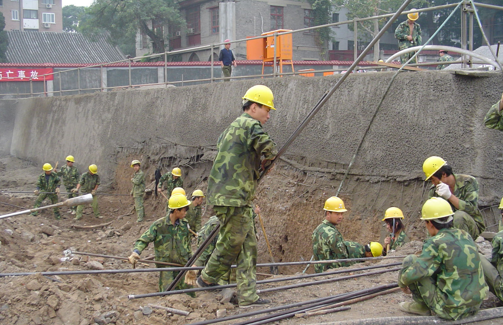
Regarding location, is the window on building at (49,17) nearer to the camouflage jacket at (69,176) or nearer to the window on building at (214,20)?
the window on building at (214,20)

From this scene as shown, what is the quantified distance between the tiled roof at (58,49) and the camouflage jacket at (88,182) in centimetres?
2362

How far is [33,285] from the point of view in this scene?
18.1ft

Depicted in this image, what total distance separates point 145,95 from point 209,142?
12.4 feet

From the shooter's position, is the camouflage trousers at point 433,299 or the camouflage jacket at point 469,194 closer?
the camouflage trousers at point 433,299

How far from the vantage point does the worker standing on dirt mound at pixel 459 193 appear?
5.96 m

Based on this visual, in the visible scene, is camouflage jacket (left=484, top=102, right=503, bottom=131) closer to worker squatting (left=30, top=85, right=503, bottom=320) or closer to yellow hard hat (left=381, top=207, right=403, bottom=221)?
worker squatting (left=30, top=85, right=503, bottom=320)

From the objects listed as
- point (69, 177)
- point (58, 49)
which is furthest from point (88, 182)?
point (58, 49)

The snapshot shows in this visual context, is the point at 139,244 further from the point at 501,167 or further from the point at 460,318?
the point at 501,167

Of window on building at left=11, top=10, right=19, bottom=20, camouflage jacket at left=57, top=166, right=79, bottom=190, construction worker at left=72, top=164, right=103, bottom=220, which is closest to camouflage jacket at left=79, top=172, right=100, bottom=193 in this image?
construction worker at left=72, top=164, right=103, bottom=220

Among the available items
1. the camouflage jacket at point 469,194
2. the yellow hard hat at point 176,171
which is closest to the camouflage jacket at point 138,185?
the yellow hard hat at point 176,171

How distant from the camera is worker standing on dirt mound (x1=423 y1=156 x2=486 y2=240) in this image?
19.6 feet

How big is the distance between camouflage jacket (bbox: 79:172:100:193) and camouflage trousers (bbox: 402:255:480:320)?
1258 cm

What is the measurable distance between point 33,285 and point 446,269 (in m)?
4.00

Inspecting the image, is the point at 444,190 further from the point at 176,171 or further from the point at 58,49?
the point at 58,49
